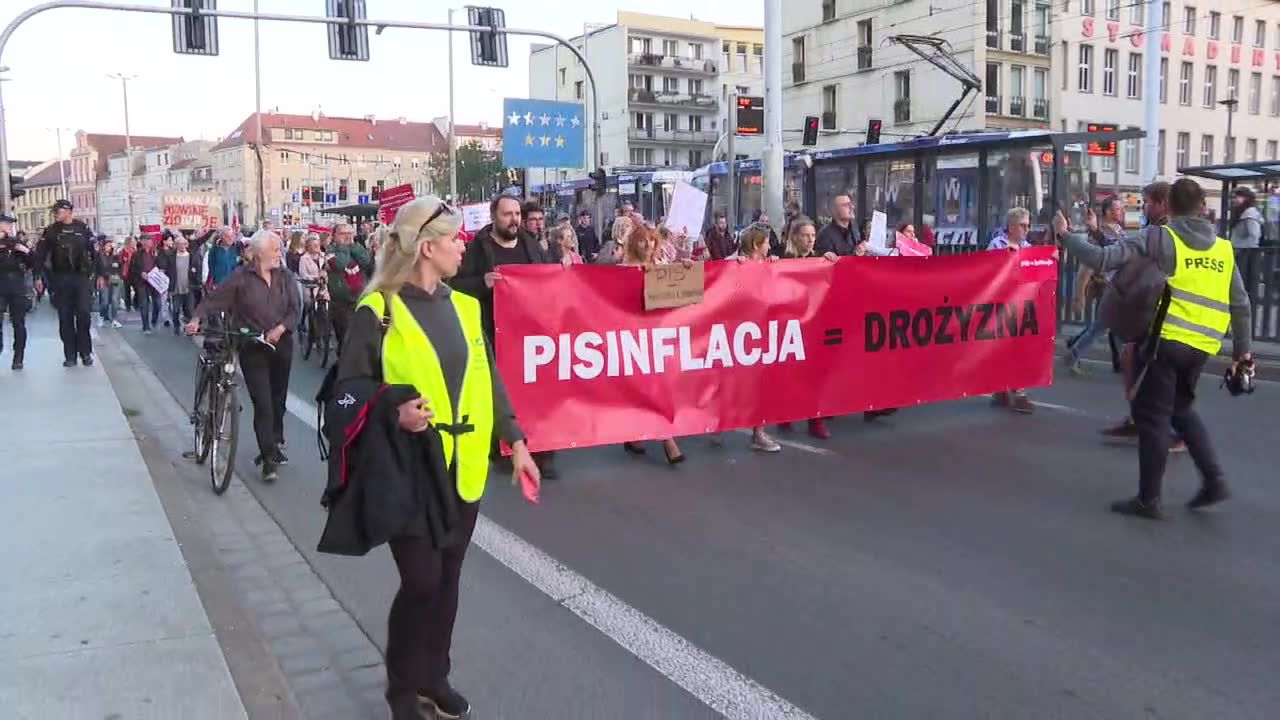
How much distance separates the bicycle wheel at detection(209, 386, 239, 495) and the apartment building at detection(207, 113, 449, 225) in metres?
114

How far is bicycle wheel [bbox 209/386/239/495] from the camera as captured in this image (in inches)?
292

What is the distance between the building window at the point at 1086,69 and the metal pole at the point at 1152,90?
28.0 metres

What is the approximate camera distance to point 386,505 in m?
3.38

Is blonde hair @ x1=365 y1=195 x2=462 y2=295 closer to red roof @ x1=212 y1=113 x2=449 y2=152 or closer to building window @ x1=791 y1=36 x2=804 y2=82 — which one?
building window @ x1=791 y1=36 x2=804 y2=82

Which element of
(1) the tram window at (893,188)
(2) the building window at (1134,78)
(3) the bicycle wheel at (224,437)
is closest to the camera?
(3) the bicycle wheel at (224,437)

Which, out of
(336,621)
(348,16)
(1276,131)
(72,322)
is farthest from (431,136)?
(336,621)

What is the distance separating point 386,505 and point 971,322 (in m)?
6.91

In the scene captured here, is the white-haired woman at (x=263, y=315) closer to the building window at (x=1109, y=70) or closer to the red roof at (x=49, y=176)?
the building window at (x=1109, y=70)

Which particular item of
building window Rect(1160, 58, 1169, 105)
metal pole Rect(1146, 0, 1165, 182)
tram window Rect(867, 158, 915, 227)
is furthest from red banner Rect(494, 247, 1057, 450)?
building window Rect(1160, 58, 1169, 105)

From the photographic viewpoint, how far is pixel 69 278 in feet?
43.0

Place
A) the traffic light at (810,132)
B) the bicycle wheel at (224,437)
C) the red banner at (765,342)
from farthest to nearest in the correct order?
the traffic light at (810,132), the red banner at (765,342), the bicycle wheel at (224,437)

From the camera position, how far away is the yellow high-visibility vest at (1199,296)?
6254 mm

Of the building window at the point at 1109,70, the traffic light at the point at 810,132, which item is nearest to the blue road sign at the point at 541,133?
the traffic light at the point at 810,132

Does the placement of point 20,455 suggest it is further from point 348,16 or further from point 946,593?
point 348,16
